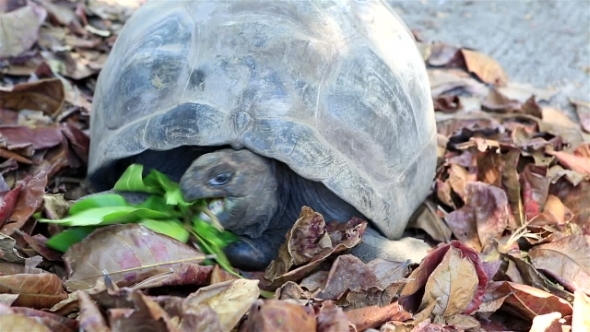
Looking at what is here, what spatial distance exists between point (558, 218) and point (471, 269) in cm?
90

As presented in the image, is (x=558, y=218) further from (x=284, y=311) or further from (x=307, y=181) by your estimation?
(x=284, y=311)

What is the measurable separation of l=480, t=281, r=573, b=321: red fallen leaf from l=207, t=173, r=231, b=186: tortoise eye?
1034 mm

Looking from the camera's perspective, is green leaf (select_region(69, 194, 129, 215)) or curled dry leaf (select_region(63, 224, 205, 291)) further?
green leaf (select_region(69, 194, 129, 215))

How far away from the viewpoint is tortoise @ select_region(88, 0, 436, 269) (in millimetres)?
2312

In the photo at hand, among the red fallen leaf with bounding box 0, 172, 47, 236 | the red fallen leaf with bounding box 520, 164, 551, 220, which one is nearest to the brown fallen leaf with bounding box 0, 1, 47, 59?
the red fallen leaf with bounding box 0, 172, 47, 236

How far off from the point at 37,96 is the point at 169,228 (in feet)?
5.15

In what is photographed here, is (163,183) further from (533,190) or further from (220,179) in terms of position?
(533,190)

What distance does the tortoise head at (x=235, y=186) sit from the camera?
7.43 ft

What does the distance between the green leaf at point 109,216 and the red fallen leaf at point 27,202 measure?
0.15 meters

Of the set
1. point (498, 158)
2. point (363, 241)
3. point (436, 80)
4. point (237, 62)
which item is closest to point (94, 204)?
point (237, 62)

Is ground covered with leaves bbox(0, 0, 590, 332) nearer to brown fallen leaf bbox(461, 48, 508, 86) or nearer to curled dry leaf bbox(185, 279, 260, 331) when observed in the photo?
curled dry leaf bbox(185, 279, 260, 331)

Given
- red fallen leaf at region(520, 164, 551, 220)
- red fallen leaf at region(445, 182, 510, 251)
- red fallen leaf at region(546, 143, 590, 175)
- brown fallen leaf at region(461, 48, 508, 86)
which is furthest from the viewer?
brown fallen leaf at region(461, 48, 508, 86)

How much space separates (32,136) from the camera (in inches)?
122

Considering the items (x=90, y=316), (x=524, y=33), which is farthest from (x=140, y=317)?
(x=524, y=33)
